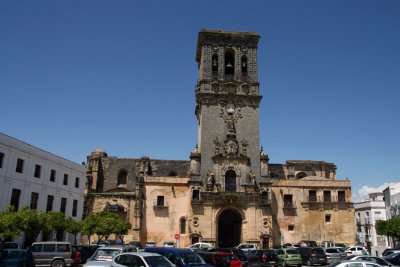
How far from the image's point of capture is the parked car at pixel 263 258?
2319cm

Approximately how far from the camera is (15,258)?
19.0m

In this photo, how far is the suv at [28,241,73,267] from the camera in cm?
2139

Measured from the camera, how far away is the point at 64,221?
A: 2883cm

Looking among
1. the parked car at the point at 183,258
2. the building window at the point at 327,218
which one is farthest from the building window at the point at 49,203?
the building window at the point at 327,218

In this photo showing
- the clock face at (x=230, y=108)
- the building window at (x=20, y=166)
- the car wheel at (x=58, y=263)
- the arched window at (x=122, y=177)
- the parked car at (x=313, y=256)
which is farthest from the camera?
the arched window at (x=122, y=177)

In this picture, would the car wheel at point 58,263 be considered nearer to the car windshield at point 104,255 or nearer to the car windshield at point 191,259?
the car windshield at point 104,255

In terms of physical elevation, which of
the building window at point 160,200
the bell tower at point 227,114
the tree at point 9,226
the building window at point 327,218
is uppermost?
the bell tower at point 227,114

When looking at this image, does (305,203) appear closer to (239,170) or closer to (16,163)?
(239,170)

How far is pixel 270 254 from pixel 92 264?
11513 millimetres

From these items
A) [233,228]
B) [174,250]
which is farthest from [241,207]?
[174,250]

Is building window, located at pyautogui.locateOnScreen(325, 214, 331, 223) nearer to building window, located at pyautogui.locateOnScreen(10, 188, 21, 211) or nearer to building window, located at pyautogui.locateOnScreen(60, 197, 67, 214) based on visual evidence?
building window, located at pyautogui.locateOnScreen(60, 197, 67, 214)

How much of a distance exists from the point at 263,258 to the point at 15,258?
43.0 feet

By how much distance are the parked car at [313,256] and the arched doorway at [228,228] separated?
14.0 m

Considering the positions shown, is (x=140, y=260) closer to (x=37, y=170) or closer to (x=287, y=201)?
(x=37, y=170)
